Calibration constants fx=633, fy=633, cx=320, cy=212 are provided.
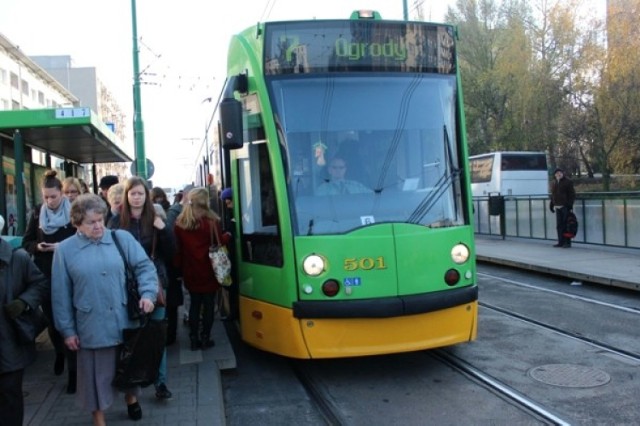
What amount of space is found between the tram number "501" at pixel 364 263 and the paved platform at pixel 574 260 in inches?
238

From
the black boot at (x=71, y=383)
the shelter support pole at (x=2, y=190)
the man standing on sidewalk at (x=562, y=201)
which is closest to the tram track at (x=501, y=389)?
the black boot at (x=71, y=383)

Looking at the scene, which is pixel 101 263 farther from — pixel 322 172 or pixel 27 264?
pixel 322 172

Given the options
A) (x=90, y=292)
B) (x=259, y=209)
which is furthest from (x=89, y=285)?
(x=259, y=209)

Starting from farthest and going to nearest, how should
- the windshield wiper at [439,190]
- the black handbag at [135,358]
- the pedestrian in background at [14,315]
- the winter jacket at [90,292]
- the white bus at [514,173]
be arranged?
the white bus at [514,173], the windshield wiper at [439,190], the black handbag at [135,358], the winter jacket at [90,292], the pedestrian in background at [14,315]

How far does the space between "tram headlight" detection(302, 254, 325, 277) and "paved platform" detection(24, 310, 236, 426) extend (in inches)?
47.2

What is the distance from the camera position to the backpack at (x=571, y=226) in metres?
14.3

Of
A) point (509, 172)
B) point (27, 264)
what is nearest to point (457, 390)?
point (27, 264)

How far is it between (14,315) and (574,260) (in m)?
11.1

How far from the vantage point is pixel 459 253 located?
5.55m

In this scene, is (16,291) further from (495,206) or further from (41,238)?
(495,206)

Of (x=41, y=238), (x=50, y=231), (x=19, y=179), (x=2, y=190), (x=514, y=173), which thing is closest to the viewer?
(x=50, y=231)

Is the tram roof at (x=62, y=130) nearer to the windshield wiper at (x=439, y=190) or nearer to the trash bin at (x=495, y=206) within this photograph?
the windshield wiper at (x=439, y=190)

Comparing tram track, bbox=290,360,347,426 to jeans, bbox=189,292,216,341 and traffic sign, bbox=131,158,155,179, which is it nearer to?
jeans, bbox=189,292,216,341

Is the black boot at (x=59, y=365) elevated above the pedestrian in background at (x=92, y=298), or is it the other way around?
the pedestrian in background at (x=92, y=298)
